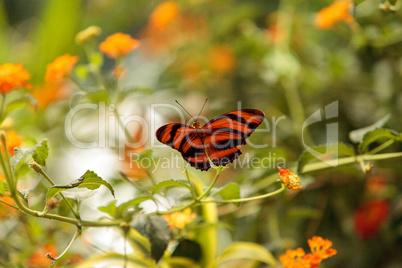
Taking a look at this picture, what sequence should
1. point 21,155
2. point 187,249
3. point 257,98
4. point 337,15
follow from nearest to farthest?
point 21,155 < point 187,249 < point 337,15 < point 257,98

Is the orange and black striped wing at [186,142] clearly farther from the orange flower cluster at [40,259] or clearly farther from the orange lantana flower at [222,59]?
the orange lantana flower at [222,59]

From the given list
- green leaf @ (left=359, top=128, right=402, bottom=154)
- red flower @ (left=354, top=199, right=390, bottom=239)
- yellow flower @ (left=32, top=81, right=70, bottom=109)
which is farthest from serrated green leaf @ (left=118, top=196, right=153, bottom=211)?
yellow flower @ (left=32, top=81, right=70, bottom=109)

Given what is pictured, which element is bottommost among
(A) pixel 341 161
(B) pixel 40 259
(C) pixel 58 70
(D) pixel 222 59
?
(B) pixel 40 259

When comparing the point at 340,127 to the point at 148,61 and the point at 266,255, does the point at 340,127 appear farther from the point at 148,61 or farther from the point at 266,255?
the point at 148,61

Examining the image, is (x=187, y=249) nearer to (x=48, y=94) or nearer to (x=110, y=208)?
(x=110, y=208)

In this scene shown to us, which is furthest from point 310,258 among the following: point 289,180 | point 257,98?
point 257,98

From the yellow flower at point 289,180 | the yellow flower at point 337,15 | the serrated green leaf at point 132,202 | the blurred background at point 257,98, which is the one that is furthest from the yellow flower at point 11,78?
the yellow flower at point 337,15

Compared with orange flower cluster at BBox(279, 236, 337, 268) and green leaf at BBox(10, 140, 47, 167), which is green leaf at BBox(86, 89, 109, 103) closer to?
green leaf at BBox(10, 140, 47, 167)

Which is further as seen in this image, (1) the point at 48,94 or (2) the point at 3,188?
(1) the point at 48,94
